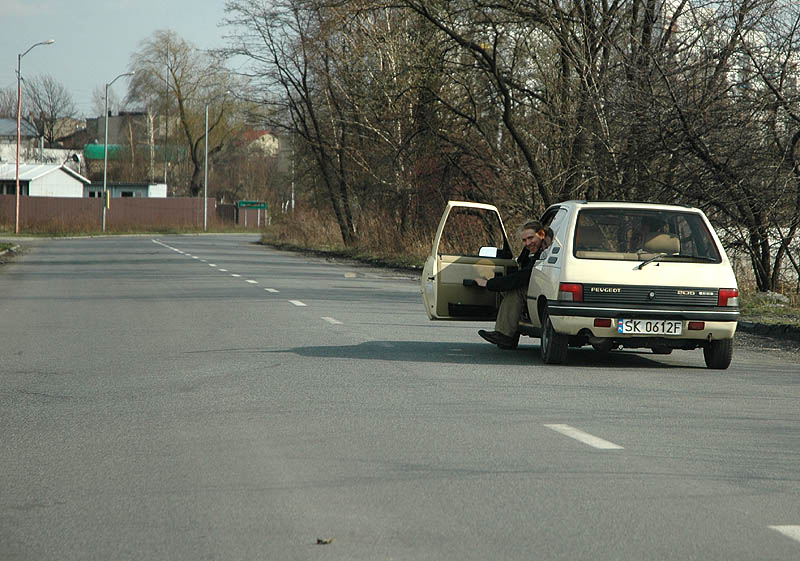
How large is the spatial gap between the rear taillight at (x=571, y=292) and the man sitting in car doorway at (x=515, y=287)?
1.06 meters

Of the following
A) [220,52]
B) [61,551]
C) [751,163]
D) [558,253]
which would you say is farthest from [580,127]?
[220,52]

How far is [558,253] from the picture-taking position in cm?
1153

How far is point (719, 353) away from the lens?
449 inches

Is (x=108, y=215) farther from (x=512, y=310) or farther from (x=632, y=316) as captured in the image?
(x=632, y=316)

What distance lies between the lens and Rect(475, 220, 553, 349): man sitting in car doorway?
12.2 m

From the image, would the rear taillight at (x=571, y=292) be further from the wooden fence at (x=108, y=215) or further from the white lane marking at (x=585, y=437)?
the wooden fence at (x=108, y=215)

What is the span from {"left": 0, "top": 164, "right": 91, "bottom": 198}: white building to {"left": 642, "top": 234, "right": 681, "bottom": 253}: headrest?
90236 millimetres

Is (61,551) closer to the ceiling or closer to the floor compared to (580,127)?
closer to the floor

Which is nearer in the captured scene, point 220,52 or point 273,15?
point 273,15

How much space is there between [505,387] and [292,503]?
432 centimetres

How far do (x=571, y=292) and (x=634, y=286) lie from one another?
22.4 inches

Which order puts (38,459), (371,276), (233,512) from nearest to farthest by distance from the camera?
(233,512) → (38,459) → (371,276)

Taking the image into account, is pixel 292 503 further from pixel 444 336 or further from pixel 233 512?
pixel 444 336

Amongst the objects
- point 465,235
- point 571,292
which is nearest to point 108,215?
point 465,235
